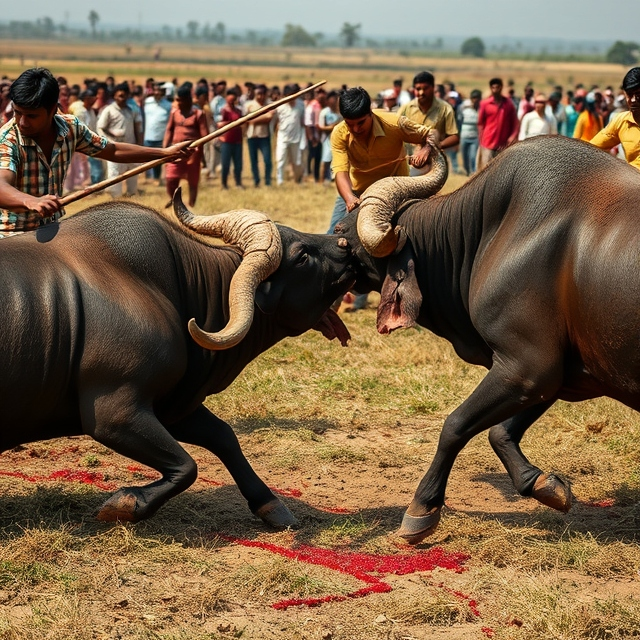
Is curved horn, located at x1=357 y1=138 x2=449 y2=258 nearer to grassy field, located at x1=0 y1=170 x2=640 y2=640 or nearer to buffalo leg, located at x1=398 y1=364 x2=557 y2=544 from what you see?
buffalo leg, located at x1=398 y1=364 x2=557 y2=544

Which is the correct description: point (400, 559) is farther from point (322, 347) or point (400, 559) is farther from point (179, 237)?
point (322, 347)

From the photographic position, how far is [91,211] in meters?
5.68

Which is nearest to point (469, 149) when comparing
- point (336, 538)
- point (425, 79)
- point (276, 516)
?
point (425, 79)

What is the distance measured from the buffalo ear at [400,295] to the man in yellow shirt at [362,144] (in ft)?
6.92

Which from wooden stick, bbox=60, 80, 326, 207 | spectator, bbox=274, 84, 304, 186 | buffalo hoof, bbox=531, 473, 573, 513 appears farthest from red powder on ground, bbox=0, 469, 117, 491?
spectator, bbox=274, 84, 304, 186

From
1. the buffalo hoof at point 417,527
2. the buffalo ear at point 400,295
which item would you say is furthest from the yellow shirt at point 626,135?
the buffalo hoof at point 417,527

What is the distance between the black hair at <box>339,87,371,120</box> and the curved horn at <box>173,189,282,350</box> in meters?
2.47

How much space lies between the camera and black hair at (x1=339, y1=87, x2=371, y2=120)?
8.05 meters

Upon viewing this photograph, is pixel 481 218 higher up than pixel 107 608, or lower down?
higher up

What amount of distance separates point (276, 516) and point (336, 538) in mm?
366

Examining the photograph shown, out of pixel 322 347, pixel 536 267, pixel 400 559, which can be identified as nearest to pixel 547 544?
pixel 400 559

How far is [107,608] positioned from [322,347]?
5.11 meters

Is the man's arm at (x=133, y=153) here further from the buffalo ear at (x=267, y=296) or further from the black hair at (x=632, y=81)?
the black hair at (x=632, y=81)

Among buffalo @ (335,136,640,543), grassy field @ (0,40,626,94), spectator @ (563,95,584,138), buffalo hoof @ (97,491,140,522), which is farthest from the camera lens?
grassy field @ (0,40,626,94)
